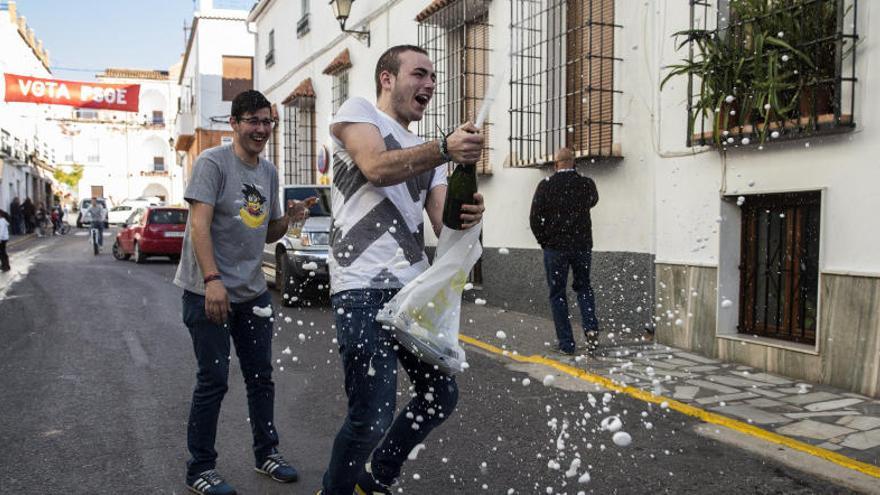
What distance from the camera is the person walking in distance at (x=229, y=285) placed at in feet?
11.2

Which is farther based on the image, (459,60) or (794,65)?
(459,60)

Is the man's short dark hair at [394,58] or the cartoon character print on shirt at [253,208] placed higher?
the man's short dark hair at [394,58]

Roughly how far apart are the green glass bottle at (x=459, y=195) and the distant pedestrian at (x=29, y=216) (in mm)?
38969

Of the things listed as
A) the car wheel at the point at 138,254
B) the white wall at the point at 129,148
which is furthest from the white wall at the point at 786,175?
the white wall at the point at 129,148

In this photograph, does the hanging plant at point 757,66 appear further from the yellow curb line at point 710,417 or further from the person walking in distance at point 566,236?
the yellow curb line at point 710,417

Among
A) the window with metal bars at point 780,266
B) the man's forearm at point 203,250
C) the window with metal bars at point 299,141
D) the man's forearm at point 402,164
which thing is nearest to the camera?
the man's forearm at point 402,164

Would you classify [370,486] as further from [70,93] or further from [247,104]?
[70,93]

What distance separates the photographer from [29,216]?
3641cm

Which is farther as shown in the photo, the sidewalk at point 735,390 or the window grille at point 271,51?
the window grille at point 271,51

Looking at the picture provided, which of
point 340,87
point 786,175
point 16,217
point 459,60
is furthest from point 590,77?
point 16,217

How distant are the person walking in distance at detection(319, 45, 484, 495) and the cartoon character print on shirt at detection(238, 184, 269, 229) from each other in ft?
3.02

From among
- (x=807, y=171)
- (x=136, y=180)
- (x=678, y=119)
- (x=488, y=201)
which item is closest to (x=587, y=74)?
(x=678, y=119)

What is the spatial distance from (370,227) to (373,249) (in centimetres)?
8

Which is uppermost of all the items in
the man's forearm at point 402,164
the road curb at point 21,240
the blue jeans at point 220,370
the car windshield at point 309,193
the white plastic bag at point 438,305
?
the car windshield at point 309,193
